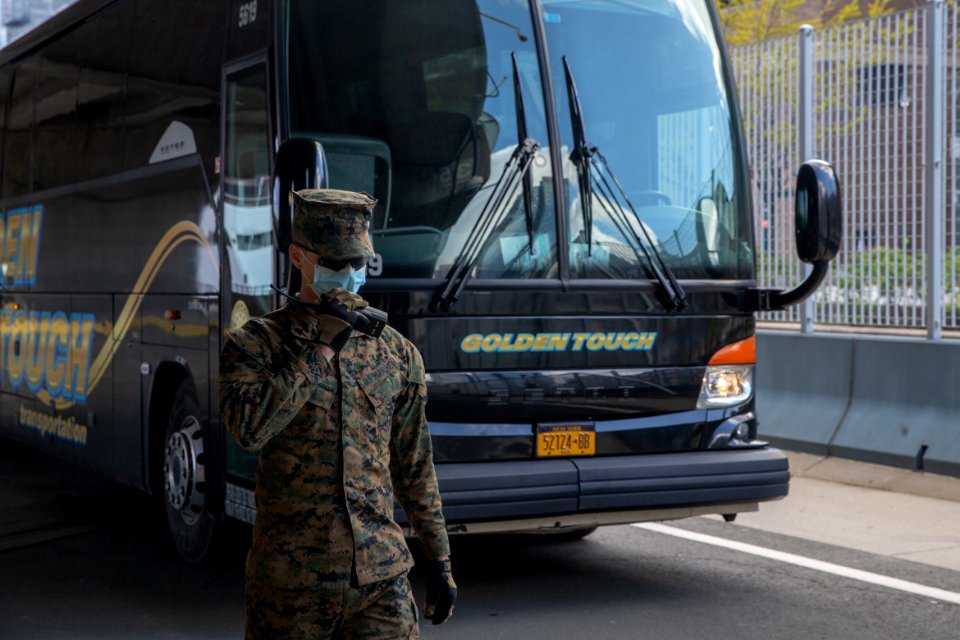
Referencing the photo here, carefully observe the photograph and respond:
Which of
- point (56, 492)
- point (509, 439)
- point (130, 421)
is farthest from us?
point (56, 492)

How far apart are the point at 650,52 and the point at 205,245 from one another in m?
2.49

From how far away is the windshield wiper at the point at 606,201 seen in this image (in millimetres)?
6793

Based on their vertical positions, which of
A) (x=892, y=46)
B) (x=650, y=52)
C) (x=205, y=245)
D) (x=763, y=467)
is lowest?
(x=763, y=467)

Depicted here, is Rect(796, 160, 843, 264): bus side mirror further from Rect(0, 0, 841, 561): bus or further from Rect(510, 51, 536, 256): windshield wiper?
A: Rect(510, 51, 536, 256): windshield wiper

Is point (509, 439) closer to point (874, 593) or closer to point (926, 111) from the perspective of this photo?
point (874, 593)

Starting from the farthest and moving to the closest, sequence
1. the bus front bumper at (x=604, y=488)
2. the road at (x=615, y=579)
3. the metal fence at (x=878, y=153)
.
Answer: the metal fence at (x=878, y=153), the road at (x=615, y=579), the bus front bumper at (x=604, y=488)

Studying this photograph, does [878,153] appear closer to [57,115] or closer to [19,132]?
[57,115]

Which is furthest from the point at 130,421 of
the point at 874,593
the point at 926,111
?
the point at 926,111

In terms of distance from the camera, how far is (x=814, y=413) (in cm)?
1126

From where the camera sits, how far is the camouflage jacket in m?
3.51

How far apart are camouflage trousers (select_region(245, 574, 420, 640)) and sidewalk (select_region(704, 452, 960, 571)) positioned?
488cm

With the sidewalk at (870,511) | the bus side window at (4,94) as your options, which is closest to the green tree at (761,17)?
the sidewalk at (870,511)

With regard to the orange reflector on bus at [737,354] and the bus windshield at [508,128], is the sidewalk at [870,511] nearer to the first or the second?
the orange reflector on bus at [737,354]

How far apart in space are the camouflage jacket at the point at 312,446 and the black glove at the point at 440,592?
0.15 meters
